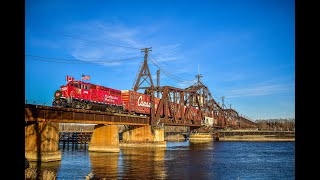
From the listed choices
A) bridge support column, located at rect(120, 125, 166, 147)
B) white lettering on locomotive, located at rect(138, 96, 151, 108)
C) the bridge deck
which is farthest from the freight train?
bridge support column, located at rect(120, 125, 166, 147)

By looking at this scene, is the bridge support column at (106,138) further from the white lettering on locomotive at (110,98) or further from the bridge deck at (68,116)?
the white lettering on locomotive at (110,98)

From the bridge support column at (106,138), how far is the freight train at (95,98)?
12.3 ft

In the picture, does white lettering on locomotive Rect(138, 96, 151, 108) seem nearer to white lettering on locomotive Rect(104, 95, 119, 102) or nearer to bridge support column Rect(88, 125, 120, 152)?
white lettering on locomotive Rect(104, 95, 119, 102)

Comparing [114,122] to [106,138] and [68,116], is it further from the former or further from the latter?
[68,116]

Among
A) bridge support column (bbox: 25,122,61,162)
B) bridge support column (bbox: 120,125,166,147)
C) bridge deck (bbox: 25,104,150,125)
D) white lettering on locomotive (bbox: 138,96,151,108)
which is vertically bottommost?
bridge support column (bbox: 120,125,166,147)

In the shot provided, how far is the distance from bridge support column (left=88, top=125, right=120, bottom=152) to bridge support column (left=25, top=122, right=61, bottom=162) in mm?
18124

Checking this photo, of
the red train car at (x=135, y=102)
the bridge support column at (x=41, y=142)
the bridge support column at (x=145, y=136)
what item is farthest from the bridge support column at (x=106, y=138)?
the bridge support column at (x=145, y=136)

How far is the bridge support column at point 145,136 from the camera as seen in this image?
7844 centimetres

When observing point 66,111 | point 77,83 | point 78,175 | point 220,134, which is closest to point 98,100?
point 77,83

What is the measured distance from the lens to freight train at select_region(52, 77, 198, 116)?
4756cm
